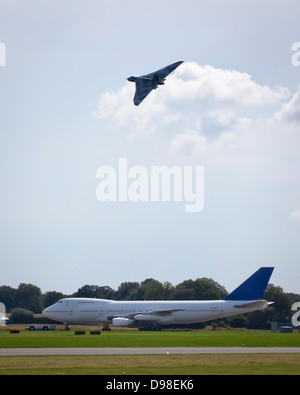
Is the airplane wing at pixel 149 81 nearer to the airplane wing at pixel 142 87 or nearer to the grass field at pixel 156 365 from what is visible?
the airplane wing at pixel 142 87

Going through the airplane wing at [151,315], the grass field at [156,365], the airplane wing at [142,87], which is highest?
the airplane wing at [142,87]

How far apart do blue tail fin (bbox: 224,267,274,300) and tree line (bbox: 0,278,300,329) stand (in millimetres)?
15276

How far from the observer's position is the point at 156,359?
2983 cm

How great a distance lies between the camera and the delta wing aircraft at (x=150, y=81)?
35.8 metres

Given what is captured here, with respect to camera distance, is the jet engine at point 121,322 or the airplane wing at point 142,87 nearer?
the airplane wing at point 142,87

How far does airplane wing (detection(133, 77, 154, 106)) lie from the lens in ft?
118

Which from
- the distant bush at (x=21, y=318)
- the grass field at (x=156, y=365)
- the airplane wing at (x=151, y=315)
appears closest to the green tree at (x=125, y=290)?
the distant bush at (x=21, y=318)

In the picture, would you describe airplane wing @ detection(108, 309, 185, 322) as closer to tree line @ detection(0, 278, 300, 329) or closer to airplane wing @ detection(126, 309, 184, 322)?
airplane wing @ detection(126, 309, 184, 322)

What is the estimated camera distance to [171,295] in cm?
10075

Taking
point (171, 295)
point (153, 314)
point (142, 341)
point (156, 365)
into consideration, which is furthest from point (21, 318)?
point (156, 365)

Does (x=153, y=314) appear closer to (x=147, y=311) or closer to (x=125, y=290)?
(x=147, y=311)

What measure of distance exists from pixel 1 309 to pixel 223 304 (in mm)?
49938

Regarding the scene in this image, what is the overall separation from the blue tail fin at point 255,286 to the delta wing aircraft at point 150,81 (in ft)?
138
